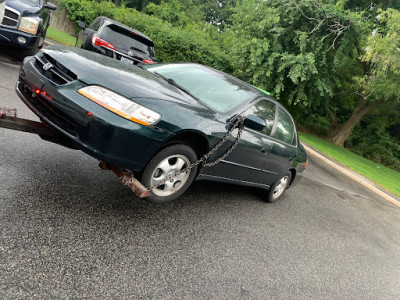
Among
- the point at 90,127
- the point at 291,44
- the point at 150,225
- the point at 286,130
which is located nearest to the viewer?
the point at 90,127

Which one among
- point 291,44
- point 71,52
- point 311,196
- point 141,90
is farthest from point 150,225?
point 291,44

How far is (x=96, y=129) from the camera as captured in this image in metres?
2.62

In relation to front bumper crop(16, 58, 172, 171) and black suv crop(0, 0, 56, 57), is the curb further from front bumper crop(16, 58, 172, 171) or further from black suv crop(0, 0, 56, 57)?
black suv crop(0, 0, 56, 57)

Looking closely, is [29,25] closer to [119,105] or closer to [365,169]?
[119,105]

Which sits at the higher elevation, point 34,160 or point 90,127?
point 90,127

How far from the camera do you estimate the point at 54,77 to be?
2.95 metres

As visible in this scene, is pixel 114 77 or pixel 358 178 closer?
pixel 114 77

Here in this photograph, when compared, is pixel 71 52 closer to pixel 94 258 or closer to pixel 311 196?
pixel 94 258

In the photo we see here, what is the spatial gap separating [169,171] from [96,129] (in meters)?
0.83

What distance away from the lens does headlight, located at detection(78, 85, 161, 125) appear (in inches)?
105

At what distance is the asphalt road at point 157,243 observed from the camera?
227 centimetres

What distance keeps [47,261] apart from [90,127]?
107 centimetres

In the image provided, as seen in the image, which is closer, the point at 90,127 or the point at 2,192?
the point at 90,127

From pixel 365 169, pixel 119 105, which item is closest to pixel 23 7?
pixel 119 105
